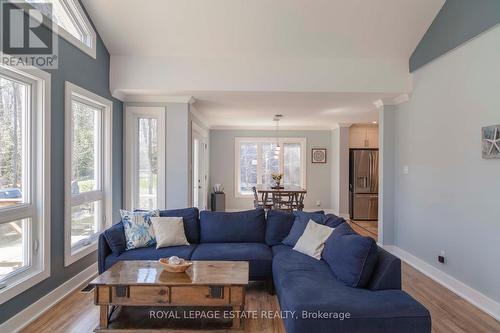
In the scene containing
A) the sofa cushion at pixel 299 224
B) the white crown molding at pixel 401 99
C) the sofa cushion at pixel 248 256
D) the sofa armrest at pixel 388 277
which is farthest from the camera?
the white crown molding at pixel 401 99

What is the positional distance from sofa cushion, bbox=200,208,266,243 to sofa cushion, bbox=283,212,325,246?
0.35 metres

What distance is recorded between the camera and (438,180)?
149 inches

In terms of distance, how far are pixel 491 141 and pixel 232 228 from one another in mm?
2800

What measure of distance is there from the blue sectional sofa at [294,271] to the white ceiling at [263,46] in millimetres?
1845

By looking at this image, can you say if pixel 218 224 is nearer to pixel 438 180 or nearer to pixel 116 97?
pixel 116 97

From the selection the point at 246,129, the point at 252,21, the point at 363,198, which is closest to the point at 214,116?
the point at 246,129

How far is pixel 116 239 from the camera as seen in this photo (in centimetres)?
327

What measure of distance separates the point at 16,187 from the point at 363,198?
22.6 feet

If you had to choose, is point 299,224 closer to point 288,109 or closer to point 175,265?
point 175,265

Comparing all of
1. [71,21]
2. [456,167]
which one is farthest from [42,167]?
[456,167]

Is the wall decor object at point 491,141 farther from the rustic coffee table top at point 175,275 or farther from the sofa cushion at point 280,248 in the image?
the rustic coffee table top at point 175,275

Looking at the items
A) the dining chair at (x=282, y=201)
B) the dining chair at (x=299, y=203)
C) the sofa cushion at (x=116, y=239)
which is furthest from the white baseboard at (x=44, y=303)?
the dining chair at (x=299, y=203)

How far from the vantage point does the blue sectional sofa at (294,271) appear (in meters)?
2.00

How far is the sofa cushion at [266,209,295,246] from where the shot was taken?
3.68 metres
